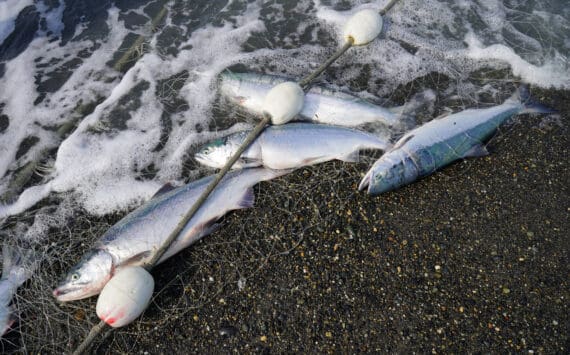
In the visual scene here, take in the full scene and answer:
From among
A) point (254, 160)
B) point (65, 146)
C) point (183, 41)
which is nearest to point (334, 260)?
point (254, 160)

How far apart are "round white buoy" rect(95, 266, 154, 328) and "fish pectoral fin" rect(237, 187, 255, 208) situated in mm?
1138

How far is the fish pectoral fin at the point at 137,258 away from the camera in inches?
139

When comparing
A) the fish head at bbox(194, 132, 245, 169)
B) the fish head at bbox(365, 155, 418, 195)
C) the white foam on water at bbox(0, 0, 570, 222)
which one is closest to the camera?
the fish head at bbox(365, 155, 418, 195)

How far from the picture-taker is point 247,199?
3949mm

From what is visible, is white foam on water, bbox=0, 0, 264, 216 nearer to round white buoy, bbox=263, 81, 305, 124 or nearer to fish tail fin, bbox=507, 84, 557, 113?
round white buoy, bbox=263, 81, 305, 124

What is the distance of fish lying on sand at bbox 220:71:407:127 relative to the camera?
4.46 meters

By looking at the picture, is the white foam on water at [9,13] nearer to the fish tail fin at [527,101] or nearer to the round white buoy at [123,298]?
the round white buoy at [123,298]

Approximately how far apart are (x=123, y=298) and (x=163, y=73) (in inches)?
132

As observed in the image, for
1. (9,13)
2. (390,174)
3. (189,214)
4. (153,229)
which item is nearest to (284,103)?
(390,174)

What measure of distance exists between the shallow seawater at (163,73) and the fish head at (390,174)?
113 cm

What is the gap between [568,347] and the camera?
10.4ft

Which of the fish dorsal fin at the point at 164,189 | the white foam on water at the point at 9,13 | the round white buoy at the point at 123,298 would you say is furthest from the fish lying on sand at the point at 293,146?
the white foam on water at the point at 9,13

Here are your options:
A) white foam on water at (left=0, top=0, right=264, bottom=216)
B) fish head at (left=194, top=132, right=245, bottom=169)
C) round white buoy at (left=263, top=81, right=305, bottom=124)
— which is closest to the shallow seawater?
white foam on water at (left=0, top=0, right=264, bottom=216)

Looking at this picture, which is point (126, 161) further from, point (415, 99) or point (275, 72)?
point (415, 99)
